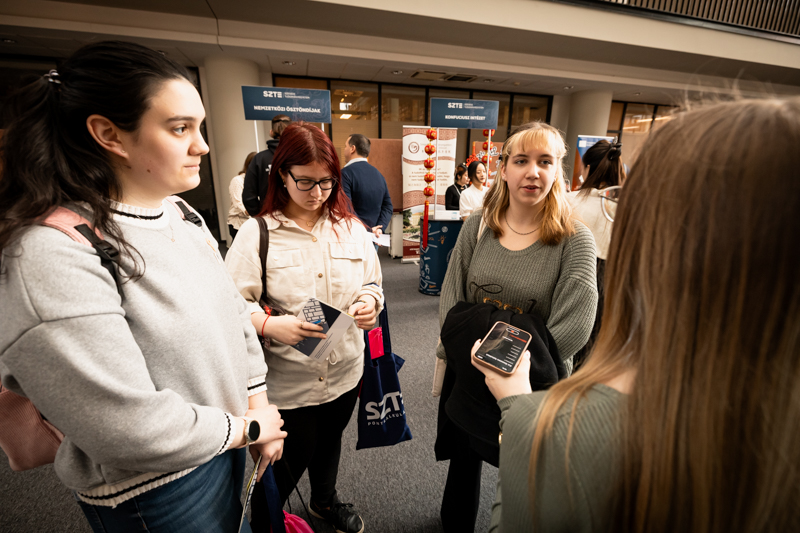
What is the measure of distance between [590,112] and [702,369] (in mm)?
9227

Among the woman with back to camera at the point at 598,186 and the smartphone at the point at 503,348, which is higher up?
the woman with back to camera at the point at 598,186

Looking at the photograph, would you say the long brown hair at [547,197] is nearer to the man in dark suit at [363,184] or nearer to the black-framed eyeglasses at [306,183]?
the black-framed eyeglasses at [306,183]

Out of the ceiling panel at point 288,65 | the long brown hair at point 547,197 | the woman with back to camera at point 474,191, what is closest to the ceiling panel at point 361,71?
the ceiling panel at point 288,65

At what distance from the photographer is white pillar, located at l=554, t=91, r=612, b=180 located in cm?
780

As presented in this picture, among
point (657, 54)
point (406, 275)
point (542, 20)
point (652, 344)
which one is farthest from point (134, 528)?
point (657, 54)

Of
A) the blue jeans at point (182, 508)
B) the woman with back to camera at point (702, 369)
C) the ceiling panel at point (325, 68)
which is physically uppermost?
the ceiling panel at point (325, 68)

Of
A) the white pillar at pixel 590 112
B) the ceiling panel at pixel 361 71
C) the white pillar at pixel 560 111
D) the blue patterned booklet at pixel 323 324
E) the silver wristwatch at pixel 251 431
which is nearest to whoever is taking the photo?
the silver wristwatch at pixel 251 431

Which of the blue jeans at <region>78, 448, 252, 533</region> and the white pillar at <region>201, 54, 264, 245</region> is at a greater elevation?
the white pillar at <region>201, 54, 264, 245</region>

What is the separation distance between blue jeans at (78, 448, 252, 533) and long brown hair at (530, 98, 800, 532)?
2.41 feet

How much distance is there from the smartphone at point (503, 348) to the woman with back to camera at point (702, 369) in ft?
1.20

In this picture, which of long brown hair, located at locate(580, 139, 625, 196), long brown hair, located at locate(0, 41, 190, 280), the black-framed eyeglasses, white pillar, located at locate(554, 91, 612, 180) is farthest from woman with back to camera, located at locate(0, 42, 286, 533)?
white pillar, located at locate(554, 91, 612, 180)

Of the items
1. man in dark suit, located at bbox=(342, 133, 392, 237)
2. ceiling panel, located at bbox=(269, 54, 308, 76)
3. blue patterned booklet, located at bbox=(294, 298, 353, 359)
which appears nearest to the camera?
blue patterned booklet, located at bbox=(294, 298, 353, 359)

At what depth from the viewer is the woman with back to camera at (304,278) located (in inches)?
46.7

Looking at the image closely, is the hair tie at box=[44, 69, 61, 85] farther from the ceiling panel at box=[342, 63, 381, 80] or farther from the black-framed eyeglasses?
the ceiling panel at box=[342, 63, 381, 80]
